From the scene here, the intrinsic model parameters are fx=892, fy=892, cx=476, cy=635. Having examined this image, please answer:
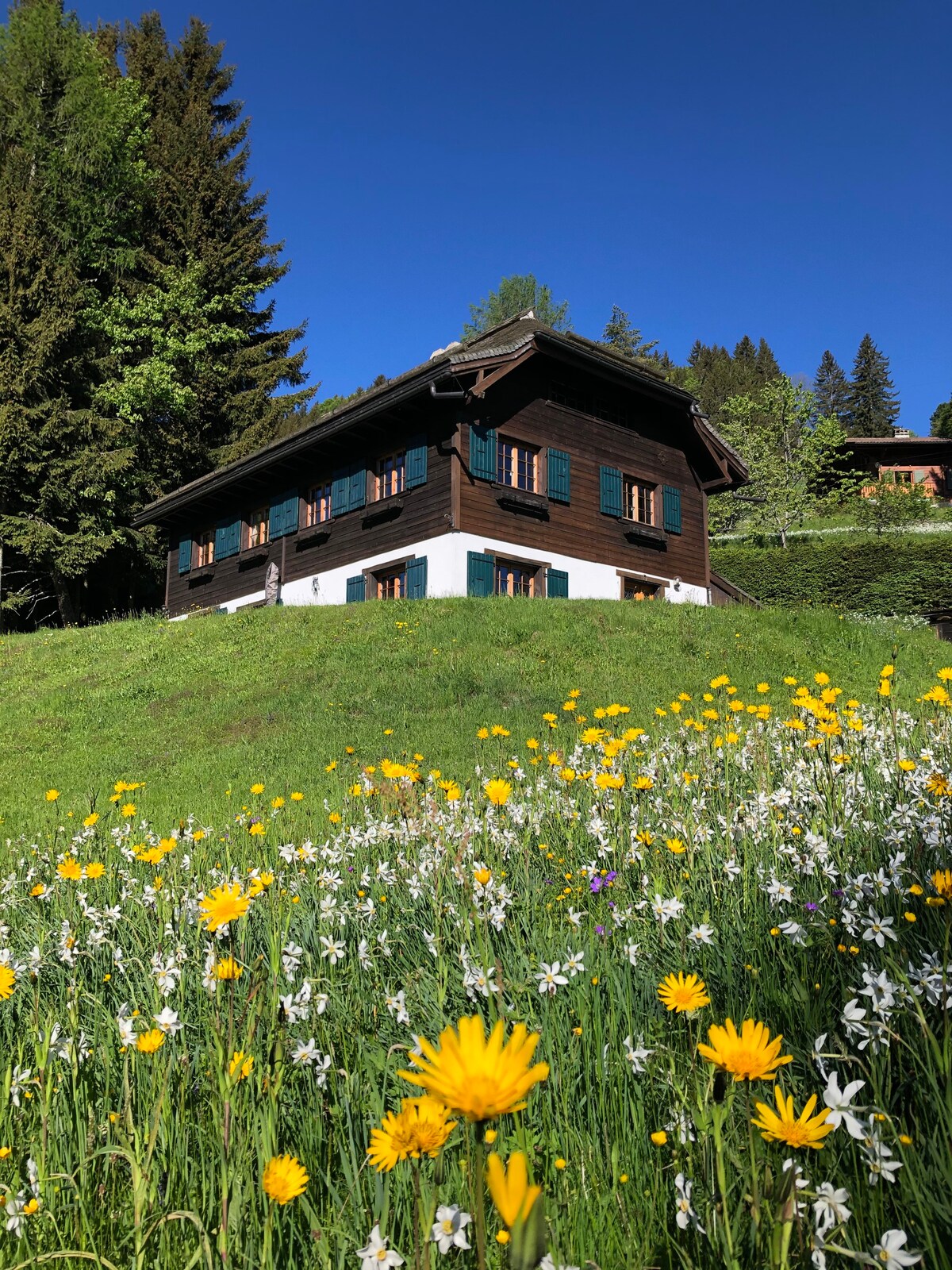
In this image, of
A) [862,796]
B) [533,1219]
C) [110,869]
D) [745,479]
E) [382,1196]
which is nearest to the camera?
[533,1219]

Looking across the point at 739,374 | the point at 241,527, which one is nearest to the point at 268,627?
the point at 241,527

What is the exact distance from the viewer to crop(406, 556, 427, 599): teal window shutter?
62.5 ft

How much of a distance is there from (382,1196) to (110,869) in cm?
320

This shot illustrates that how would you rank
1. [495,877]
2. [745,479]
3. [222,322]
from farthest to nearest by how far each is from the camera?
[222,322], [745,479], [495,877]

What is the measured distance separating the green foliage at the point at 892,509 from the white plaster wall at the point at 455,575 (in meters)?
19.3

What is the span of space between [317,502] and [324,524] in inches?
48.5

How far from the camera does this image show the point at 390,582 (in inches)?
812

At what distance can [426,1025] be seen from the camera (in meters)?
2.36

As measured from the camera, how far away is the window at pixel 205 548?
26984 millimetres

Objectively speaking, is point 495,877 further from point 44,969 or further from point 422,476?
point 422,476

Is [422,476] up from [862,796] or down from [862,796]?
up

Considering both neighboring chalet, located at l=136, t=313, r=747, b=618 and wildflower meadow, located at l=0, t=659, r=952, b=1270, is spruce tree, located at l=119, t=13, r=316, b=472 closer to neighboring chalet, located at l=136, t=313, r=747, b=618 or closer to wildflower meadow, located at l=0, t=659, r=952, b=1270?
neighboring chalet, located at l=136, t=313, r=747, b=618

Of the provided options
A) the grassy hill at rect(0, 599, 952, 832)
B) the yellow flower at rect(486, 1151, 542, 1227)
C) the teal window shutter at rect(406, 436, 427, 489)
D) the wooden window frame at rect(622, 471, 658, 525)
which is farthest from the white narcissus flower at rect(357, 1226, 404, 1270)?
the wooden window frame at rect(622, 471, 658, 525)

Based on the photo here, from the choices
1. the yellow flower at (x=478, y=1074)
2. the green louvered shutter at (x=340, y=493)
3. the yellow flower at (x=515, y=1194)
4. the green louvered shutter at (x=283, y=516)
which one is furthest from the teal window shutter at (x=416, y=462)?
the yellow flower at (x=515, y=1194)
